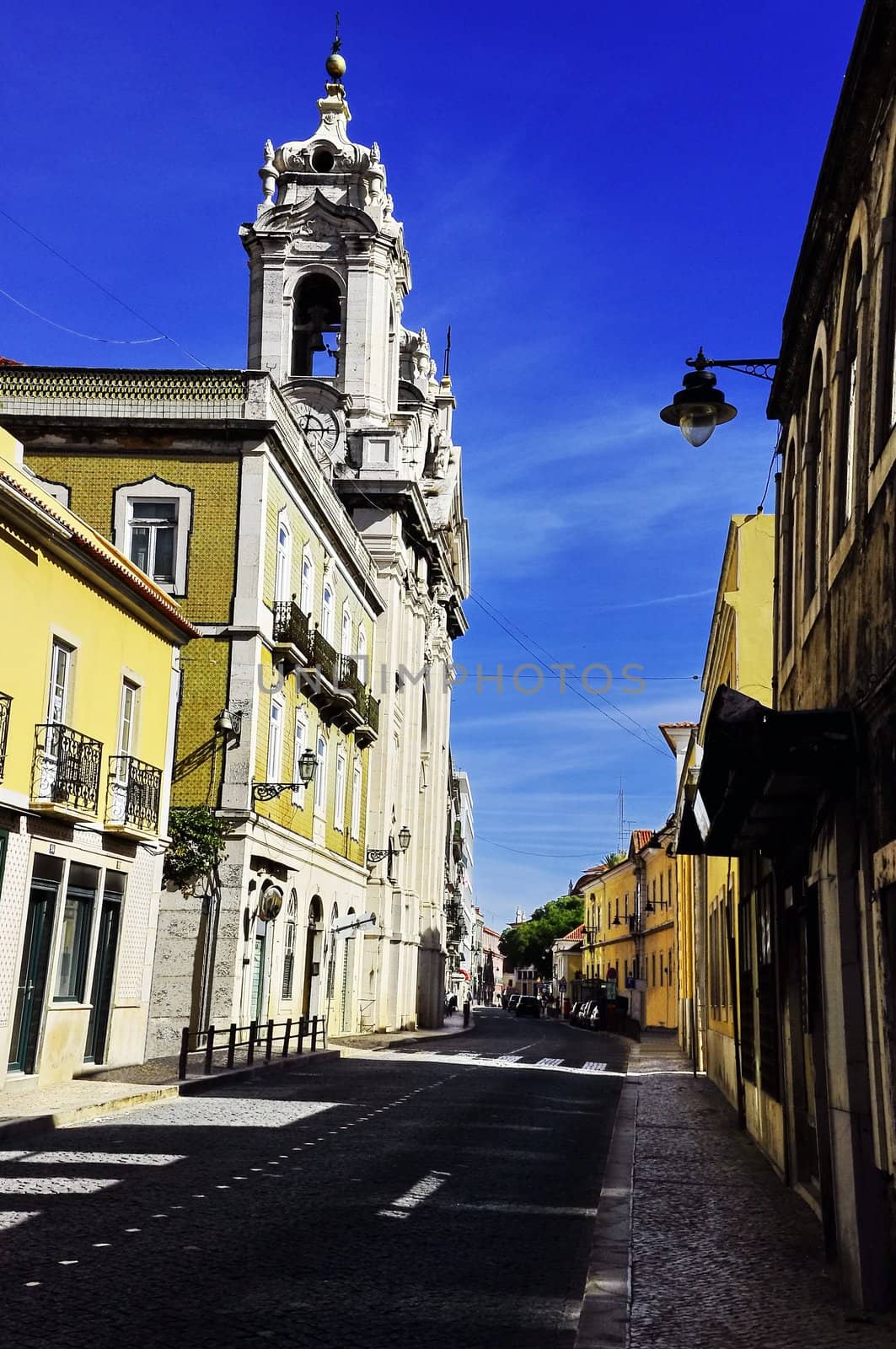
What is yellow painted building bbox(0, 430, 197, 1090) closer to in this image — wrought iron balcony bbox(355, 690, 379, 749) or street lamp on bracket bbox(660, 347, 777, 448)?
street lamp on bracket bbox(660, 347, 777, 448)

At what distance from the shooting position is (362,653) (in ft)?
138

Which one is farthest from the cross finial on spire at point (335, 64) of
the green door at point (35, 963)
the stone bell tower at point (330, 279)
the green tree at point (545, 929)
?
the green tree at point (545, 929)

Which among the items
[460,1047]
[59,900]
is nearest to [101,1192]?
[59,900]

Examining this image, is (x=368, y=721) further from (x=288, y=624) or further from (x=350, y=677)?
(x=288, y=624)

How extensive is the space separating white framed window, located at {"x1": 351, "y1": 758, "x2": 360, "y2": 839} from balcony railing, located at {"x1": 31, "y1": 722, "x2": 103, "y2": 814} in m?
21.8

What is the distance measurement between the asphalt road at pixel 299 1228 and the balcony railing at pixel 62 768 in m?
4.19

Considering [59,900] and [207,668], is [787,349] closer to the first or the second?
[59,900]

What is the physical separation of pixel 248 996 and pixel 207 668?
6443 millimetres

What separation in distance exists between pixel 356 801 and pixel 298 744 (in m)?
9.42

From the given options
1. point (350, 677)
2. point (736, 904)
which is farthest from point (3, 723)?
point (350, 677)

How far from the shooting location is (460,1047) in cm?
3872

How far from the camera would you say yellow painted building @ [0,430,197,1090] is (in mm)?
17578

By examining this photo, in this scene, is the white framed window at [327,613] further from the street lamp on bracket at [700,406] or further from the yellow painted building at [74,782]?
the street lamp on bracket at [700,406]

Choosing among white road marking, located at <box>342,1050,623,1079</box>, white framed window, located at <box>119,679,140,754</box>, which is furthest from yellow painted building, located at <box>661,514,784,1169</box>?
white framed window, located at <box>119,679,140,754</box>
